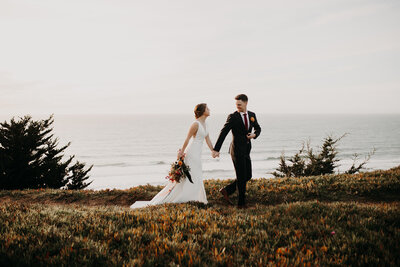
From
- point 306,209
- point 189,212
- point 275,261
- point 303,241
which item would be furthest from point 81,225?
point 306,209

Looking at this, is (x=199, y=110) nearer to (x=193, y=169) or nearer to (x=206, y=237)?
(x=193, y=169)

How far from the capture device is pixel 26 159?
1775cm

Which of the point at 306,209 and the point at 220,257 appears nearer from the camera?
the point at 220,257

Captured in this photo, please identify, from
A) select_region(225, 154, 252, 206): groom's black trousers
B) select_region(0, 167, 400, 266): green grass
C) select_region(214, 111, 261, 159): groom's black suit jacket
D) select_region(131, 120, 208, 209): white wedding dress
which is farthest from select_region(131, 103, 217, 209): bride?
select_region(0, 167, 400, 266): green grass

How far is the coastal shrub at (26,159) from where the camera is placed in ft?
54.6

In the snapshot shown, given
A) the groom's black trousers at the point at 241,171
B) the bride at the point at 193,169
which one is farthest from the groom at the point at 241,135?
the bride at the point at 193,169

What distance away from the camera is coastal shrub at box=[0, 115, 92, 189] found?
16.6 m

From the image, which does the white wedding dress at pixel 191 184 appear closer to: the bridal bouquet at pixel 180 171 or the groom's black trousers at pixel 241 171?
the bridal bouquet at pixel 180 171

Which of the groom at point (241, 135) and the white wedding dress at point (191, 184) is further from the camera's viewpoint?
the white wedding dress at point (191, 184)

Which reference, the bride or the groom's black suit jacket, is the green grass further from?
the groom's black suit jacket

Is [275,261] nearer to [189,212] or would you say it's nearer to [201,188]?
[189,212]

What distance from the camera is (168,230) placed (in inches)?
177

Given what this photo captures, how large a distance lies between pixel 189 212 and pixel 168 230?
114 cm

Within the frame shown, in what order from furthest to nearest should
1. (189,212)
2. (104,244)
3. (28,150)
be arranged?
1. (28,150)
2. (189,212)
3. (104,244)
